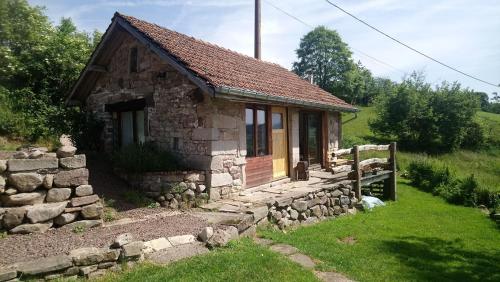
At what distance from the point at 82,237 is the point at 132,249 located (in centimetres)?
130

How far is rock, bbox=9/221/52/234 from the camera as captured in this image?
5.19m

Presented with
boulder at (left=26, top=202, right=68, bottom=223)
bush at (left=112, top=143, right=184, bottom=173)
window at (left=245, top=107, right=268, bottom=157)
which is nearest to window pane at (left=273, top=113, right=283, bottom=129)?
window at (left=245, top=107, right=268, bottom=157)

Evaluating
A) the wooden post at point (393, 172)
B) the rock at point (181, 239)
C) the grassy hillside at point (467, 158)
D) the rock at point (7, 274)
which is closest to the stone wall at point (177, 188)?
the rock at point (181, 239)

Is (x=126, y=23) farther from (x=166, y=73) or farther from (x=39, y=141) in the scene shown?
(x=39, y=141)

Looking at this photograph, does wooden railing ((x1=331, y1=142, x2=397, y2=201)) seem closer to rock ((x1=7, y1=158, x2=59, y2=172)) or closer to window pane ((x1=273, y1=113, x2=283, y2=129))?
window pane ((x1=273, y1=113, x2=283, y2=129))

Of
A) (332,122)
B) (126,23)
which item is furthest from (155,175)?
(332,122)

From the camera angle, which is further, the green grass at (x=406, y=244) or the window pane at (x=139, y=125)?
the window pane at (x=139, y=125)

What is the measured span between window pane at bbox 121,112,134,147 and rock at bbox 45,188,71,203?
4.94m

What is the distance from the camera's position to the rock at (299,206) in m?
8.12

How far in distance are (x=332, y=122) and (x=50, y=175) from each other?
10293 mm

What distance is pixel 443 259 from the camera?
6809 millimetres

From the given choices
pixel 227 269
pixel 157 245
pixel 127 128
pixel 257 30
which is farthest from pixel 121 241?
pixel 257 30

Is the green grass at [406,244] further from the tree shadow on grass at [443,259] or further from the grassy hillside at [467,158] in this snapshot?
the grassy hillside at [467,158]

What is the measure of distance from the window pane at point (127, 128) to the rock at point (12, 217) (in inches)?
214
